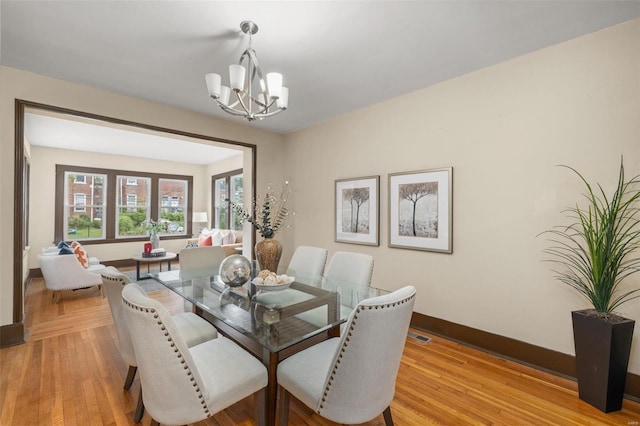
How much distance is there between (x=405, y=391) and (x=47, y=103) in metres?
4.15

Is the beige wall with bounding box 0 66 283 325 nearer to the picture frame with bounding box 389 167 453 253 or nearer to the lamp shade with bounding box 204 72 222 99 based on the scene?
the lamp shade with bounding box 204 72 222 99

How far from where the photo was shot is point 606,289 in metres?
1.93

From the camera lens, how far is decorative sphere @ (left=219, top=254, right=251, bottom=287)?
2.24 meters

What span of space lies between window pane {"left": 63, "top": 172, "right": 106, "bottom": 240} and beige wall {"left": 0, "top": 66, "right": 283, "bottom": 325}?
4448 millimetres

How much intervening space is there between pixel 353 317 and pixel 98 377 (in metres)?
2.29

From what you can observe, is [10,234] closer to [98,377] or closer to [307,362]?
[98,377]

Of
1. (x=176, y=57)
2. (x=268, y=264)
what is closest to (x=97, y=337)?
(x=268, y=264)

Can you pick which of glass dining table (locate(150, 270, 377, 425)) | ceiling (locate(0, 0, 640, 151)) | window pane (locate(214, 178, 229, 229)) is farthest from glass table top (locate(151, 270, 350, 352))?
window pane (locate(214, 178, 229, 229))

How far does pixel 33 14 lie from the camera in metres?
1.96

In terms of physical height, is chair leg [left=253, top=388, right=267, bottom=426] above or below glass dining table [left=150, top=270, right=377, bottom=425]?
below

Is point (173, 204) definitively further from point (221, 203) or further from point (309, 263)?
point (309, 263)

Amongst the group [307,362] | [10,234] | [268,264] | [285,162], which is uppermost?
[285,162]

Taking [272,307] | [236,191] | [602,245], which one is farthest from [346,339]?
[236,191]

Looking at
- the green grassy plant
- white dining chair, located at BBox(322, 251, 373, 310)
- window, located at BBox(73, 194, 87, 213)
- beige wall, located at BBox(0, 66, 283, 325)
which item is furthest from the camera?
window, located at BBox(73, 194, 87, 213)
